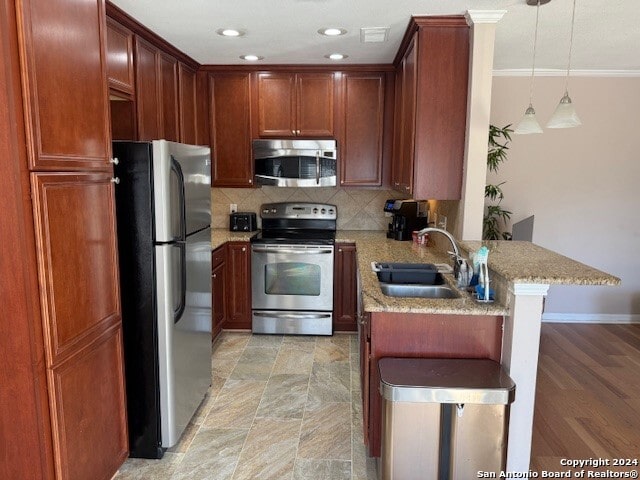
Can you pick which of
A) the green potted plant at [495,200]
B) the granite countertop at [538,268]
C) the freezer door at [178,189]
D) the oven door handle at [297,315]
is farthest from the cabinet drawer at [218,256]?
the green potted plant at [495,200]

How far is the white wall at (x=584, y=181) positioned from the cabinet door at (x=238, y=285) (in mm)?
2463

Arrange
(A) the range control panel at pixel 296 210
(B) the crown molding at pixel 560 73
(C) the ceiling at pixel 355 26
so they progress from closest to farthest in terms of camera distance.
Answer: (C) the ceiling at pixel 355 26 → (B) the crown molding at pixel 560 73 → (A) the range control panel at pixel 296 210

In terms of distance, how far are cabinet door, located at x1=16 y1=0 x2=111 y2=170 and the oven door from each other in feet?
6.88

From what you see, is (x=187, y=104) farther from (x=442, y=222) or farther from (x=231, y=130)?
(x=442, y=222)

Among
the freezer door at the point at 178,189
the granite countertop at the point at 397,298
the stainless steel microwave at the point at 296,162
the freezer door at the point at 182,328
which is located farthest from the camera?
the stainless steel microwave at the point at 296,162

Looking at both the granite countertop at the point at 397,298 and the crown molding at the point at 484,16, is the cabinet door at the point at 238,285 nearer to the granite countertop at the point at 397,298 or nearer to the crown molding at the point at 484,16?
the granite countertop at the point at 397,298

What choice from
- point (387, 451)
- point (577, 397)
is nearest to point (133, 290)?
point (387, 451)

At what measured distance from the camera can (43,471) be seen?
1.53 metres

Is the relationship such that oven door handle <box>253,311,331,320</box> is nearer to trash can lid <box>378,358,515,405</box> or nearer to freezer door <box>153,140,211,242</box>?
freezer door <box>153,140,211,242</box>

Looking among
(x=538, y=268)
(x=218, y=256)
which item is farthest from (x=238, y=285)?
(x=538, y=268)

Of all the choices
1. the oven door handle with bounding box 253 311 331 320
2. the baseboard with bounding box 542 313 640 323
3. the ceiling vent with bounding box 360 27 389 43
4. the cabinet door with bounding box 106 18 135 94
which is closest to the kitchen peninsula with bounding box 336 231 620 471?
the ceiling vent with bounding box 360 27 389 43

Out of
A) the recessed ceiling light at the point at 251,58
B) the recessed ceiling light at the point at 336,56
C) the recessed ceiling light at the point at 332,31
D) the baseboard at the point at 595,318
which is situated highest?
the recessed ceiling light at the point at 251,58

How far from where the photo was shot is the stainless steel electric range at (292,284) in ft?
12.6

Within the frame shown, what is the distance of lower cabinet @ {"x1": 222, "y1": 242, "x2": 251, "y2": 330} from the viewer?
12.8 ft
